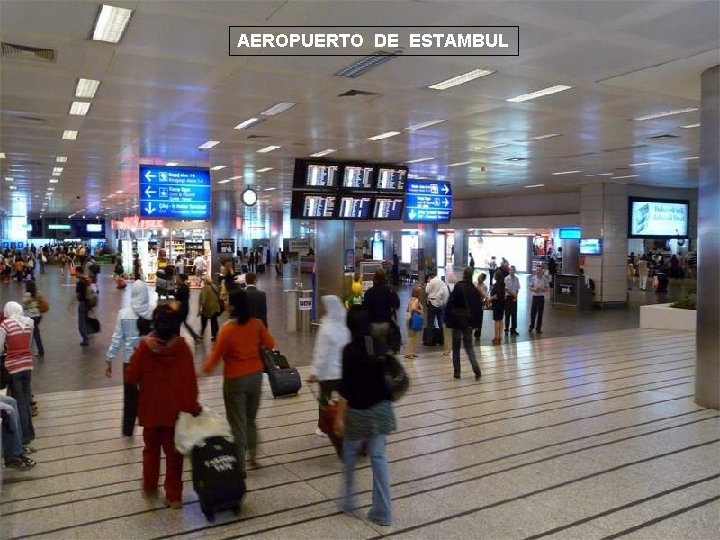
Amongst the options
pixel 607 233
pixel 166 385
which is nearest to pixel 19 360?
pixel 166 385

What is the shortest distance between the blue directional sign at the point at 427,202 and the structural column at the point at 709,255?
8.75m

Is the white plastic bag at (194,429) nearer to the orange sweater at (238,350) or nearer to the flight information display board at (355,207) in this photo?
the orange sweater at (238,350)

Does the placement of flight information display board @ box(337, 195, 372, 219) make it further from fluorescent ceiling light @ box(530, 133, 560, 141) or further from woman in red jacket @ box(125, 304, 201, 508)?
woman in red jacket @ box(125, 304, 201, 508)

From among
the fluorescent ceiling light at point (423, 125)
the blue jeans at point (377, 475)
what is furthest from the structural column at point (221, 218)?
the blue jeans at point (377, 475)

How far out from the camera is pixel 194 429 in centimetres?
468

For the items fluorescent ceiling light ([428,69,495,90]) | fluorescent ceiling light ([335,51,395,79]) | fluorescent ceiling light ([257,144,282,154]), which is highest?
fluorescent ceiling light ([257,144,282,154])

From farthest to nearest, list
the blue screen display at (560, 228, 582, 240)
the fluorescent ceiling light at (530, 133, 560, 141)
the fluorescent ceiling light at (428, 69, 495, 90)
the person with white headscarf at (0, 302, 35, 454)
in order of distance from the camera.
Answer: the blue screen display at (560, 228, 582, 240) < the fluorescent ceiling light at (530, 133, 560, 141) < the fluorescent ceiling light at (428, 69, 495, 90) < the person with white headscarf at (0, 302, 35, 454)

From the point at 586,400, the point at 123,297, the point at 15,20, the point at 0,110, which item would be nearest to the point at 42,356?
the point at 0,110

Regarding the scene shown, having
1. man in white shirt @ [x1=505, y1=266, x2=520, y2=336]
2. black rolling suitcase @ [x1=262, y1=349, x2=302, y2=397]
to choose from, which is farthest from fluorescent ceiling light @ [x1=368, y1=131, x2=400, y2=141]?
man in white shirt @ [x1=505, y1=266, x2=520, y2=336]

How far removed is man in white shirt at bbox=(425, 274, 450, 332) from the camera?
39.8ft

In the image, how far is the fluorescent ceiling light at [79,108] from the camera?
27.9 feet

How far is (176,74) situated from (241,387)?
3780 mm

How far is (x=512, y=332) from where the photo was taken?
14336 mm

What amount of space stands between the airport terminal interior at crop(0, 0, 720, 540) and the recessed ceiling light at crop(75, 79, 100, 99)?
3.1 inches
